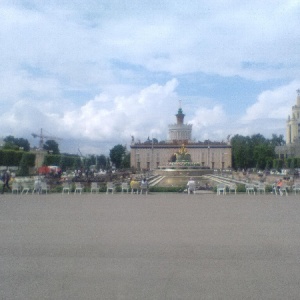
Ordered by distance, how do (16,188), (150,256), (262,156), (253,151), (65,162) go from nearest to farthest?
(150,256), (16,188), (65,162), (262,156), (253,151)

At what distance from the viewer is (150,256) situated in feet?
23.1

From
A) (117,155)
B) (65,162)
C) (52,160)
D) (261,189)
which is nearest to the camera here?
(261,189)

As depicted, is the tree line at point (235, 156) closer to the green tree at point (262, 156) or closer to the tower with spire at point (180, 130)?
the green tree at point (262, 156)

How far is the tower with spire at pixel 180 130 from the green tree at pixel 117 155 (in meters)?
18.1

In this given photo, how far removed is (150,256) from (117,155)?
9840cm

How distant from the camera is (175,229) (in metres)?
9.55

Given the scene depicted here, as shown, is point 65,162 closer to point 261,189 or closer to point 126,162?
point 126,162

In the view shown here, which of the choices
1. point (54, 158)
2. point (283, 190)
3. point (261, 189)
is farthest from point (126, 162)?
point (283, 190)

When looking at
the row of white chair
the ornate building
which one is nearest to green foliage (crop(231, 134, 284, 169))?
the ornate building

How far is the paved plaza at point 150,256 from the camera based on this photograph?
542cm

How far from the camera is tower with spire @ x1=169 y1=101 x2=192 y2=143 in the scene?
119 metres

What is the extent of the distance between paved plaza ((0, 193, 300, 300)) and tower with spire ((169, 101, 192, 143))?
352ft

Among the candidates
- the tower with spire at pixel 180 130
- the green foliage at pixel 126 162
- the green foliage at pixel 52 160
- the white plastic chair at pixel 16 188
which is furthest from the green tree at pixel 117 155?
the white plastic chair at pixel 16 188

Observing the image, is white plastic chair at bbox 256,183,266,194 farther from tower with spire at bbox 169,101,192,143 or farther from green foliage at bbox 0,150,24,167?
tower with spire at bbox 169,101,192,143
